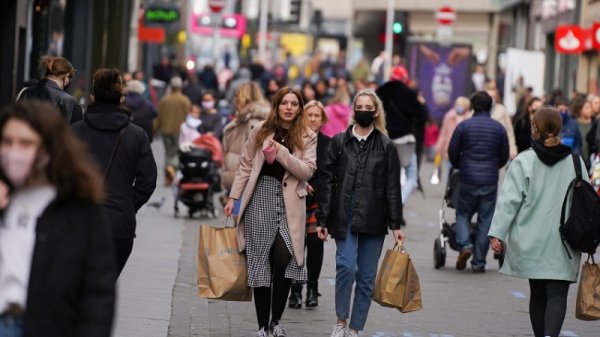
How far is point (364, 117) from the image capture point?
1059 cm

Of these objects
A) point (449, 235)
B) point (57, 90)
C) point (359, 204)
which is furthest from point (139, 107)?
point (359, 204)

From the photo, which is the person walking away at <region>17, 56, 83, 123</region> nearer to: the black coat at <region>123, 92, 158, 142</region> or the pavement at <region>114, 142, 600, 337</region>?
the pavement at <region>114, 142, 600, 337</region>

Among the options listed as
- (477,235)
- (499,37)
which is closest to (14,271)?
(477,235)

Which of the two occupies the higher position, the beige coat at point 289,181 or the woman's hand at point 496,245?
the beige coat at point 289,181

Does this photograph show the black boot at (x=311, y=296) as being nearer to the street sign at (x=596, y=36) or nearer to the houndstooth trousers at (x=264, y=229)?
the houndstooth trousers at (x=264, y=229)

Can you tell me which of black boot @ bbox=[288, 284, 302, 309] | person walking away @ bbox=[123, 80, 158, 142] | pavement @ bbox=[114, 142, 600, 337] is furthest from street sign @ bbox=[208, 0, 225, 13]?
black boot @ bbox=[288, 284, 302, 309]

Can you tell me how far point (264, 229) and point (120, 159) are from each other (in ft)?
6.83

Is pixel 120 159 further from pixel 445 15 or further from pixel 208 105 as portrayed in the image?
pixel 445 15

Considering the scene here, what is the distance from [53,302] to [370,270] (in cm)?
563

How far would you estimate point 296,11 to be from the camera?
2083 inches

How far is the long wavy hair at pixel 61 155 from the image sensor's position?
16.3ft

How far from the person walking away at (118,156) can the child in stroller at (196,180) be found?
1141 centimetres

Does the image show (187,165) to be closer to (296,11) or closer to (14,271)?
(14,271)

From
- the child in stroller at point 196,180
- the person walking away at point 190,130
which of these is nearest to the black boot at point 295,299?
the child in stroller at point 196,180
